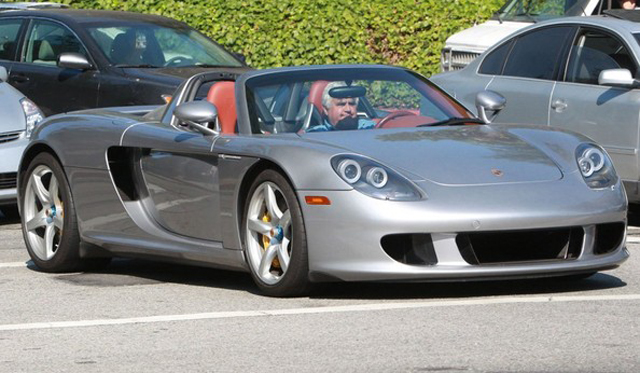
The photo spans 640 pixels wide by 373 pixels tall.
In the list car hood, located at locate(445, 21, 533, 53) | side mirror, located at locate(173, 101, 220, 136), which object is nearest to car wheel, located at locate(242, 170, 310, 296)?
side mirror, located at locate(173, 101, 220, 136)

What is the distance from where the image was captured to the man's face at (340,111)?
27.2 feet

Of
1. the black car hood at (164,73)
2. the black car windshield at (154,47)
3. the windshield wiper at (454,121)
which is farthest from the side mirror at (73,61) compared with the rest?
the windshield wiper at (454,121)

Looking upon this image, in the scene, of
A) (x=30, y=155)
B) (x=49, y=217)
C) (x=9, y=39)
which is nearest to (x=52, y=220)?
(x=49, y=217)

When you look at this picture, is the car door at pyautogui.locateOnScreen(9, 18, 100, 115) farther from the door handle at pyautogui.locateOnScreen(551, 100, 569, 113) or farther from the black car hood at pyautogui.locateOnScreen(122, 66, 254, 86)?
the door handle at pyautogui.locateOnScreen(551, 100, 569, 113)

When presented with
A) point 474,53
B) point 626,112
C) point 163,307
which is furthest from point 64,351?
point 474,53

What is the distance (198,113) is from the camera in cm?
808

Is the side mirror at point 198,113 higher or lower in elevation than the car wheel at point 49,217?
higher

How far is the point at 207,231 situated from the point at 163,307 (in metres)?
0.67

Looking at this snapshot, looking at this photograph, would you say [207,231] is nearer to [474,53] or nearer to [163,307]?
[163,307]

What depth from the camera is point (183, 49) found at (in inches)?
583

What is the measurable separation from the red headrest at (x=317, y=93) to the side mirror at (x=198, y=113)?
54cm

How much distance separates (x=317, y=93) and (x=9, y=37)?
25.0 feet

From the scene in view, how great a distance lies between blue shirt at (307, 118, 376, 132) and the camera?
26.9ft

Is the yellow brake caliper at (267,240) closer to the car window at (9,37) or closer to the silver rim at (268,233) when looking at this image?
the silver rim at (268,233)
